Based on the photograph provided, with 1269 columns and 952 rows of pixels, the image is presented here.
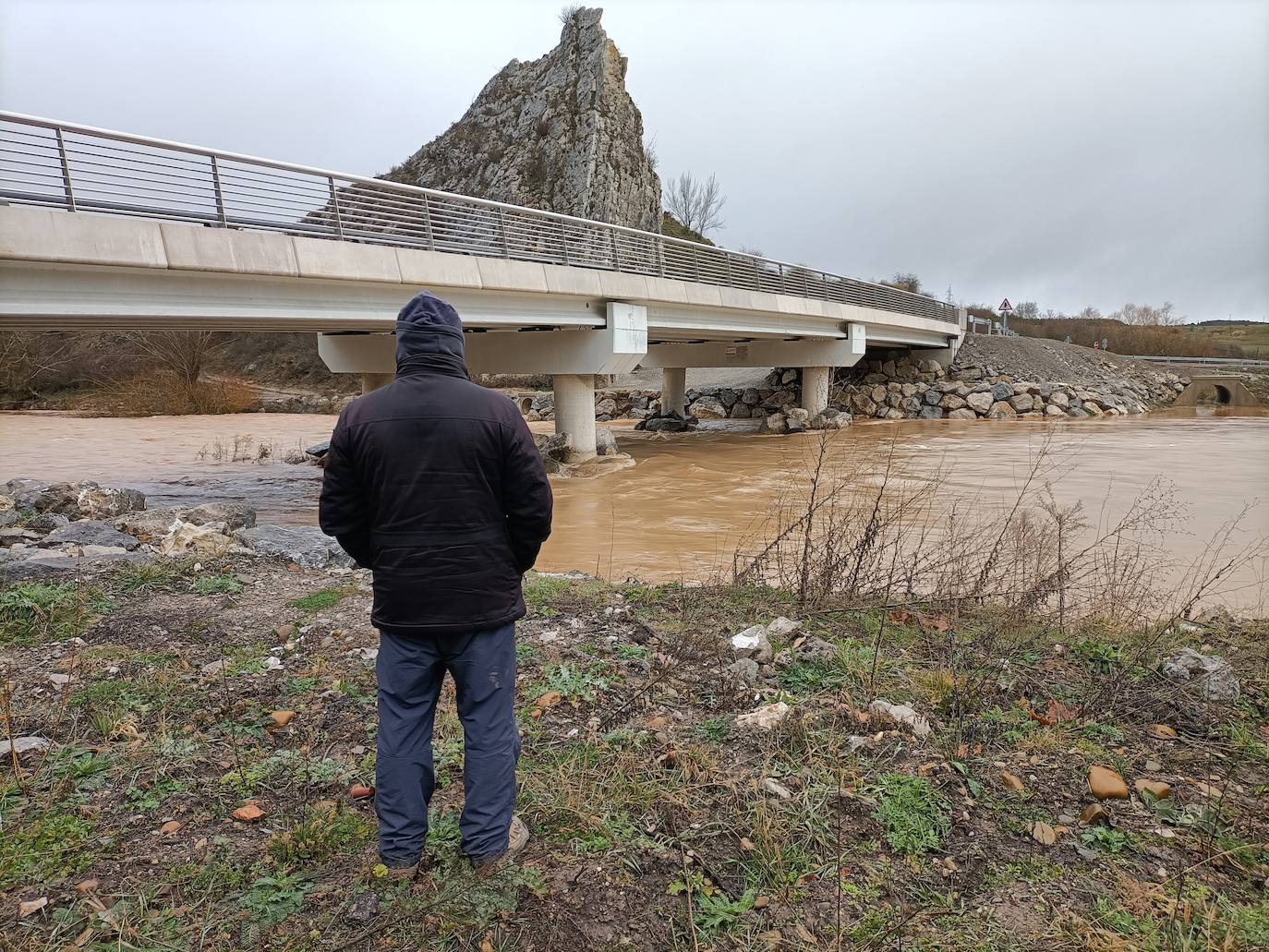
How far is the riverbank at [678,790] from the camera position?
2.42 m

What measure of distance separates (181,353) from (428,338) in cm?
3875

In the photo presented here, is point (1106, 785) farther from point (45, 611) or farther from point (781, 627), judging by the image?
point (45, 611)

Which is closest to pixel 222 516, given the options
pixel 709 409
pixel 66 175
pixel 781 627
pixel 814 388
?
pixel 66 175

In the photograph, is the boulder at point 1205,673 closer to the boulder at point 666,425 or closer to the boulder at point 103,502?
the boulder at point 103,502

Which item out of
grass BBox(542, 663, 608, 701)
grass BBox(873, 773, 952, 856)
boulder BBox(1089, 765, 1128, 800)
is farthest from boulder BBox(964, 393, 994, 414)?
grass BBox(873, 773, 952, 856)

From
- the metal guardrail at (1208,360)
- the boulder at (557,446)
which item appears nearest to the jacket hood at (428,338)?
the boulder at (557,446)

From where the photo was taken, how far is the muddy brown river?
10867 mm

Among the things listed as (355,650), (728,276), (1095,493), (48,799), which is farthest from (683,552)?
(728,276)

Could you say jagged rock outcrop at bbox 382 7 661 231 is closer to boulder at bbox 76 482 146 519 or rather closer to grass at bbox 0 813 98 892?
boulder at bbox 76 482 146 519

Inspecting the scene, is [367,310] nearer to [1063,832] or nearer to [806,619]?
[806,619]

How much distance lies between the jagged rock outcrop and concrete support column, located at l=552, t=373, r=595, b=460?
1296 inches

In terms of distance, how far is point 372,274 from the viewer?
1211cm

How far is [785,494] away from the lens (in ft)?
47.1

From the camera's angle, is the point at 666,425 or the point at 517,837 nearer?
the point at 517,837
